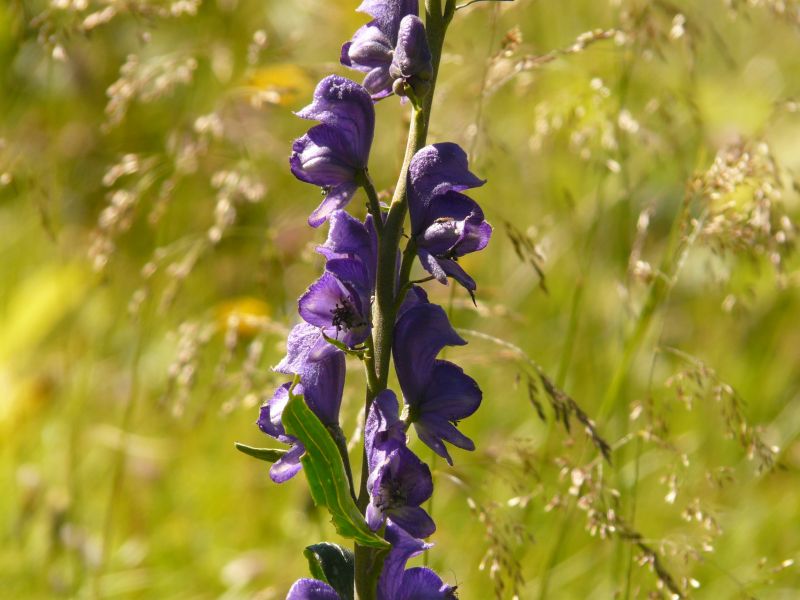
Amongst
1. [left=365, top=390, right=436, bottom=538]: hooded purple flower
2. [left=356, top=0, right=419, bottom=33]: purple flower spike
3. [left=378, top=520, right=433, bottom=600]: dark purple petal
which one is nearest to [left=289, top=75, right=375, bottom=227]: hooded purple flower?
[left=356, top=0, right=419, bottom=33]: purple flower spike

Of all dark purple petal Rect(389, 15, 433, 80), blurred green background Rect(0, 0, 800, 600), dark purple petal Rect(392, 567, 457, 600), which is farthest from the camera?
blurred green background Rect(0, 0, 800, 600)

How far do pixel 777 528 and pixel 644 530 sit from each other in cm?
40

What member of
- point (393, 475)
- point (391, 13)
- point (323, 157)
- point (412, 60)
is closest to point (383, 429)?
point (393, 475)

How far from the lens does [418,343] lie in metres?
1.49

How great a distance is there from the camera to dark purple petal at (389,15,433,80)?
1.39 m

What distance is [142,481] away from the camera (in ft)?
10.9

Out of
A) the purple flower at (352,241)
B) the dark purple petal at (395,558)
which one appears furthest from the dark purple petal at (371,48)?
the dark purple petal at (395,558)

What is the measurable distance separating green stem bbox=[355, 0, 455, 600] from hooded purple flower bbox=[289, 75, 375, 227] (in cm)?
5

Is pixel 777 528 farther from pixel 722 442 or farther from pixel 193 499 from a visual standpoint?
pixel 193 499

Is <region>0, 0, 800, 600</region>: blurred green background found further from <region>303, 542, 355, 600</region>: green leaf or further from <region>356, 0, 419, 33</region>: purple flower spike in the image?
<region>356, 0, 419, 33</region>: purple flower spike

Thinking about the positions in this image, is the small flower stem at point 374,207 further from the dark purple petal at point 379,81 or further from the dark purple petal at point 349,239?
the dark purple petal at point 379,81

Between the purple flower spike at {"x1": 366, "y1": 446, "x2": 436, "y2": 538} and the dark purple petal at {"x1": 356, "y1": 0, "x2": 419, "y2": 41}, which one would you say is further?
the dark purple petal at {"x1": 356, "y1": 0, "x2": 419, "y2": 41}

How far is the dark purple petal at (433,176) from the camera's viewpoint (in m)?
1.46

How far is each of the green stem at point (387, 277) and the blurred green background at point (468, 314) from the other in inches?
15.0
